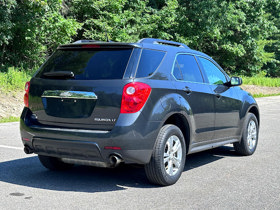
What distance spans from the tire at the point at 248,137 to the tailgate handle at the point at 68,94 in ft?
11.2

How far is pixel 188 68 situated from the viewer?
632 cm

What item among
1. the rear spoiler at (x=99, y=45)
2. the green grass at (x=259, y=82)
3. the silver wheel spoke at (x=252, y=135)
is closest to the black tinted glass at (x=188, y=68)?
the rear spoiler at (x=99, y=45)

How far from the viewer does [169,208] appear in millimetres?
4570

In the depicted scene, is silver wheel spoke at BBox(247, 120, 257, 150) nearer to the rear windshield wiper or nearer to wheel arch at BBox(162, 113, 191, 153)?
wheel arch at BBox(162, 113, 191, 153)

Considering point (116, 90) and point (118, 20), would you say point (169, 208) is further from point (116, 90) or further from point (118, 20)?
point (118, 20)

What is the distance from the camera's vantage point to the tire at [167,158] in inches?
209

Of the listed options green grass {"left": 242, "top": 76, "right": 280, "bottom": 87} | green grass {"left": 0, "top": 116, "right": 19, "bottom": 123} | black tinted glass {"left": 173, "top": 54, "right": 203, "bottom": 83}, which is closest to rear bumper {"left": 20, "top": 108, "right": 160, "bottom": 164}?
black tinted glass {"left": 173, "top": 54, "right": 203, "bottom": 83}

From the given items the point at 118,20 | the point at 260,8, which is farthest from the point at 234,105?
the point at 260,8

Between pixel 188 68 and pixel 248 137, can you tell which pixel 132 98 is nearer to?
pixel 188 68

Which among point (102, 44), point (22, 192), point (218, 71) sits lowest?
point (22, 192)

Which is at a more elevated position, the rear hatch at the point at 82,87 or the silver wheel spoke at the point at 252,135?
the rear hatch at the point at 82,87

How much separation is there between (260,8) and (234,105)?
27467mm

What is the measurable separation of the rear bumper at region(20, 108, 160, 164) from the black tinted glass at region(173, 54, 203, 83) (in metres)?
1.16

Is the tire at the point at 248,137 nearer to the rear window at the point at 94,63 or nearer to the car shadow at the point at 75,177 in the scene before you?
the car shadow at the point at 75,177
